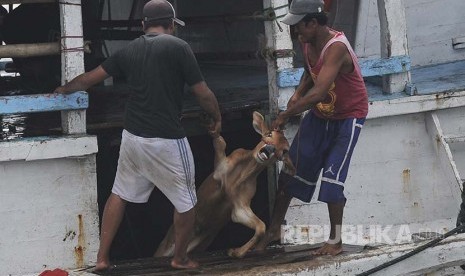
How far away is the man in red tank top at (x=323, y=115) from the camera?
18.5 ft

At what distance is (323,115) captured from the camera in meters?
5.94

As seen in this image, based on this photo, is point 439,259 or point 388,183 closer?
point 439,259

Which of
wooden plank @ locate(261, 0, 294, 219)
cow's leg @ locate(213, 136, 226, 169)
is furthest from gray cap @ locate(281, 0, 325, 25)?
cow's leg @ locate(213, 136, 226, 169)

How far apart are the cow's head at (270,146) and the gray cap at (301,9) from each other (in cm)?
68

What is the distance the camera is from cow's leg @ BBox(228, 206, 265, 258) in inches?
237

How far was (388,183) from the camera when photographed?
22.0 feet

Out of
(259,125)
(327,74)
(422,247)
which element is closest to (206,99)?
(259,125)

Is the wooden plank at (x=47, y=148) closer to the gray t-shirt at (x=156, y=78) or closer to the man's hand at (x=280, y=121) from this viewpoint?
the gray t-shirt at (x=156, y=78)

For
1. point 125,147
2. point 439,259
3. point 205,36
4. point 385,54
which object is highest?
point 205,36

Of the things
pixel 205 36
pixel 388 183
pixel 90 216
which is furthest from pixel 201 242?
Result: pixel 205 36

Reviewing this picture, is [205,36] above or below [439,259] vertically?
above

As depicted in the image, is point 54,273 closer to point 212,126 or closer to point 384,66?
point 212,126

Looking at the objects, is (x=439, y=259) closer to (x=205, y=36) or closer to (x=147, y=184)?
(x=147, y=184)

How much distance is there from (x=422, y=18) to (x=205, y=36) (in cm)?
382
